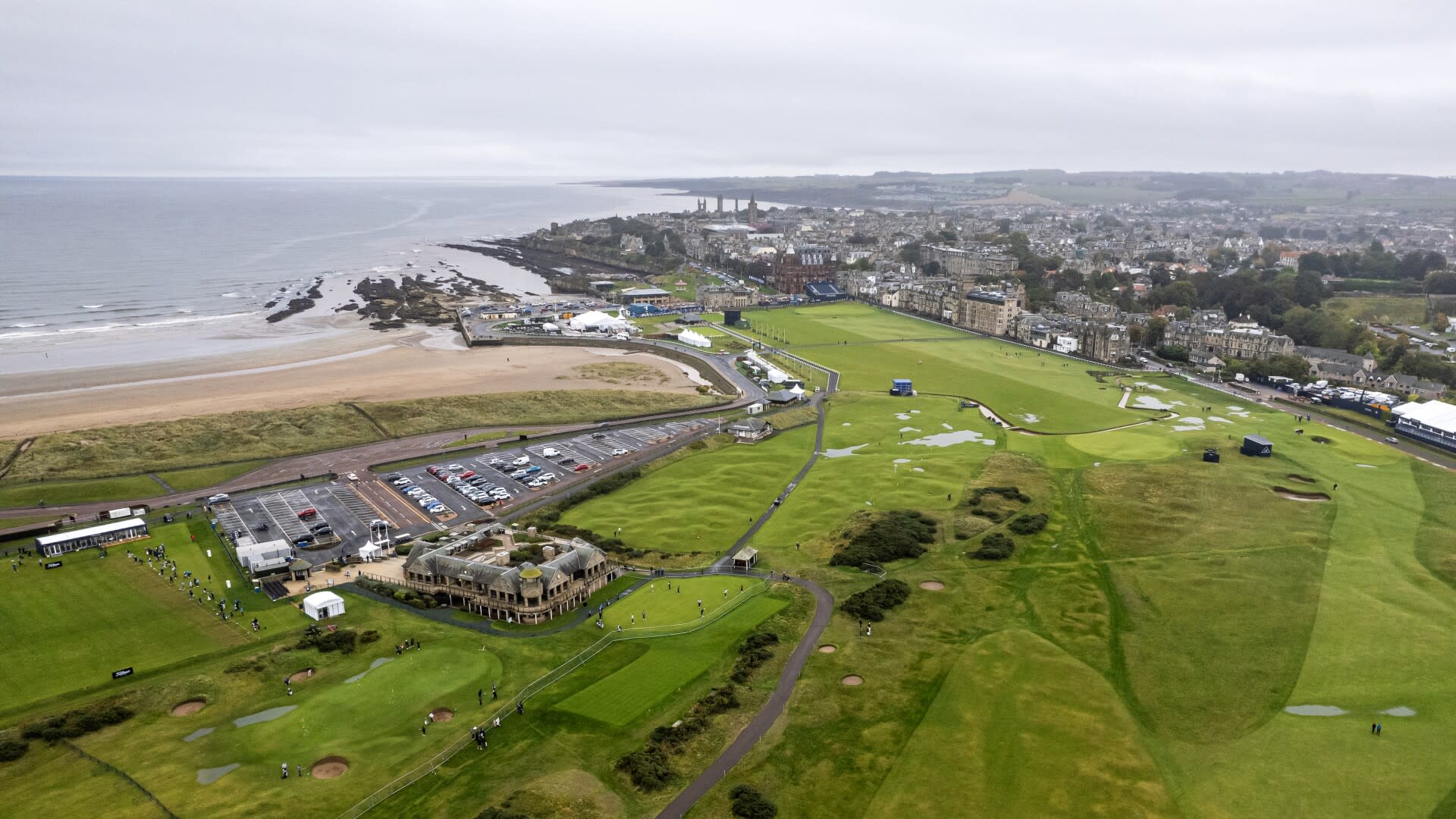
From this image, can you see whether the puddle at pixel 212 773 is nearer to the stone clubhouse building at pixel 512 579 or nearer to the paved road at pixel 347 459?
the stone clubhouse building at pixel 512 579

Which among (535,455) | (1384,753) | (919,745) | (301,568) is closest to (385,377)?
(535,455)

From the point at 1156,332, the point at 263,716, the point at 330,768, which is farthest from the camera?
the point at 1156,332

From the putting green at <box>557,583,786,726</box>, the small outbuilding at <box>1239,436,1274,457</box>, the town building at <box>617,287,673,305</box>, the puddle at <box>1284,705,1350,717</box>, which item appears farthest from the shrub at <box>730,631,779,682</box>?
the town building at <box>617,287,673,305</box>

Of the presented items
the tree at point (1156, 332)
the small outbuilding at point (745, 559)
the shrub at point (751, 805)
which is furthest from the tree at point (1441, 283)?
the shrub at point (751, 805)

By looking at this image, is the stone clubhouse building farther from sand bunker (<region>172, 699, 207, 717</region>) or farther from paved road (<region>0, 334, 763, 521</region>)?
paved road (<region>0, 334, 763, 521</region>)

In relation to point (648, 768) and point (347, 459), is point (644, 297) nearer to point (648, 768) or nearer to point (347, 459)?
point (347, 459)

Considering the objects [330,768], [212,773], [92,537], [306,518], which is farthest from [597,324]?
[212,773]

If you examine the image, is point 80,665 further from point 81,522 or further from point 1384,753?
point 1384,753
